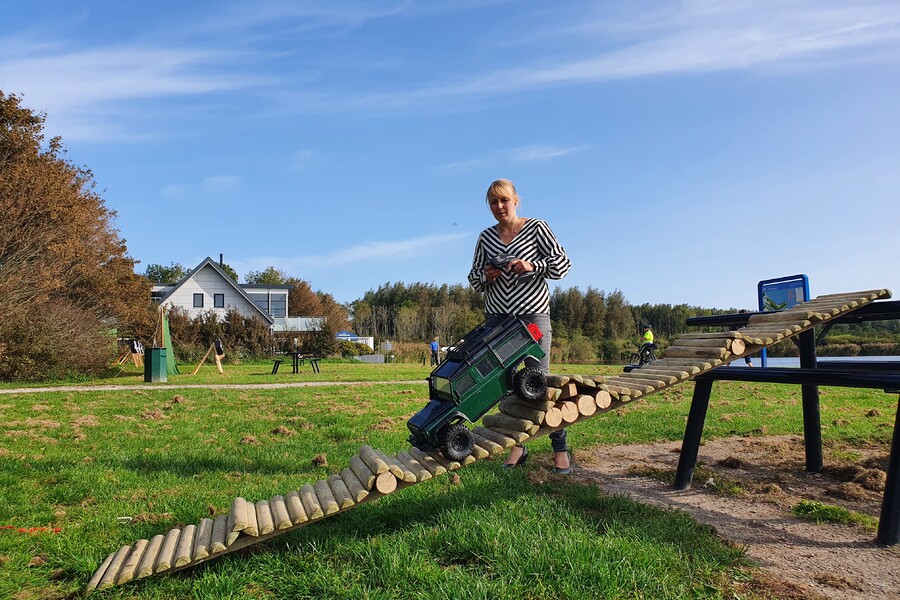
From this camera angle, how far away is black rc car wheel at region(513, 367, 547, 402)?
156 inches

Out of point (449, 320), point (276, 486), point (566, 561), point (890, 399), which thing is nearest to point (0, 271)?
Answer: point (276, 486)

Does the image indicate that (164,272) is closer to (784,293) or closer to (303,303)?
(303,303)

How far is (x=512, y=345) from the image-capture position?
4094 millimetres

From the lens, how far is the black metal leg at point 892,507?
12.1 feet

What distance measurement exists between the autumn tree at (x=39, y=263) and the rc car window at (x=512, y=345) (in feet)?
56.8

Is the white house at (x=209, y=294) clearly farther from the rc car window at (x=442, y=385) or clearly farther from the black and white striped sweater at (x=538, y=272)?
the rc car window at (x=442, y=385)

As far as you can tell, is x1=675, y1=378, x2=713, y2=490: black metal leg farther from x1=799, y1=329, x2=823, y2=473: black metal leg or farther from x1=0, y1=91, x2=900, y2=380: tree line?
x1=0, y1=91, x2=900, y2=380: tree line

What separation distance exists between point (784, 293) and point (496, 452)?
709 centimetres

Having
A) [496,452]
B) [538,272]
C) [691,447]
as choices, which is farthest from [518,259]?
[691,447]

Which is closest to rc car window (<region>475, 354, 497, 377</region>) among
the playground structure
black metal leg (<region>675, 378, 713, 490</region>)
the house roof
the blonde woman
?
the playground structure

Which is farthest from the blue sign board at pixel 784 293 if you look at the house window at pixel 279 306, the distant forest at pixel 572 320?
the house window at pixel 279 306

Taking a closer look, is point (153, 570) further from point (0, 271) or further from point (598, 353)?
point (598, 353)

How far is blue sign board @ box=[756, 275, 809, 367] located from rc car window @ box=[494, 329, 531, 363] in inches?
228

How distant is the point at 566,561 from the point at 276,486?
261cm
